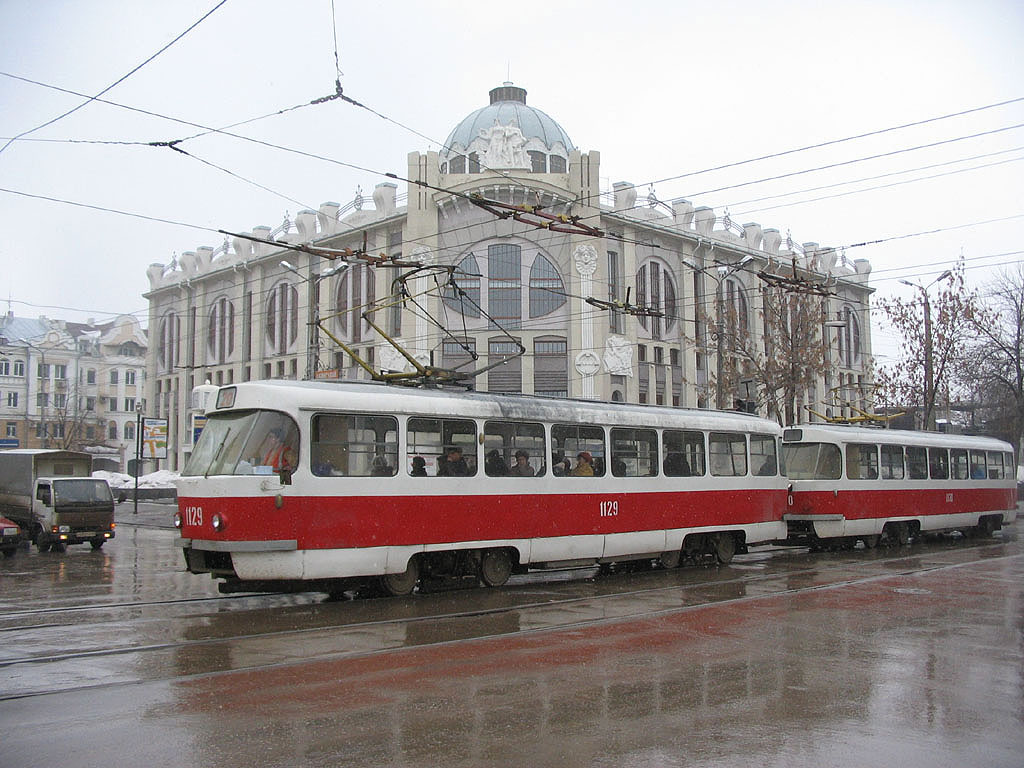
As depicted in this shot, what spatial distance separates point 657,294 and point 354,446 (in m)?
37.6

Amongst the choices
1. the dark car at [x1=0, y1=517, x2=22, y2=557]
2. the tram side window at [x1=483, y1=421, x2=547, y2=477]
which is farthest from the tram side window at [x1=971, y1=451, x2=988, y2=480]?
the dark car at [x1=0, y1=517, x2=22, y2=557]

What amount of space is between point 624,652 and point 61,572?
44.9 ft

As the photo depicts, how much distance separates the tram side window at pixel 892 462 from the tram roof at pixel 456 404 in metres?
6.49

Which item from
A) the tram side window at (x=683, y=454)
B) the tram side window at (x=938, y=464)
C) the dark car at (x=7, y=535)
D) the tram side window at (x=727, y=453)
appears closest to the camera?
the tram side window at (x=683, y=454)

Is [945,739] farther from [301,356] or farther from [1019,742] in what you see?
[301,356]

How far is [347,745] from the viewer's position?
20.1 ft

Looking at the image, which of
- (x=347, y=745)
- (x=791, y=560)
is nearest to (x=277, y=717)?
(x=347, y=745)

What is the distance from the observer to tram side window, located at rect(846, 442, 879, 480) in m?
21.6

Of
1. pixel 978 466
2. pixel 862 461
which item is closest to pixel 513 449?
pixel 862 461

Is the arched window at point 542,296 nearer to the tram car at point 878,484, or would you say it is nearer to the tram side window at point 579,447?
the tram car at point 878,484

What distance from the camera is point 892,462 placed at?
2300cm

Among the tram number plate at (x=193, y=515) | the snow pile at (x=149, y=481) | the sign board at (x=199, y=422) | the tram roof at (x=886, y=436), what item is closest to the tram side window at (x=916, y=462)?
the tram roof at (x=886, y=436)

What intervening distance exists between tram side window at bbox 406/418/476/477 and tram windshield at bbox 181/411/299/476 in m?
1.78

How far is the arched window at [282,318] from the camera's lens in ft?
177
